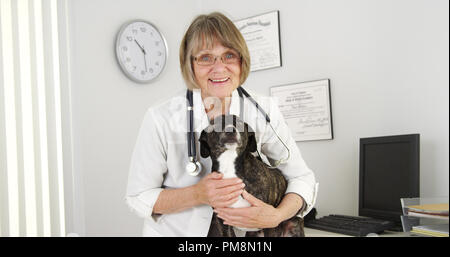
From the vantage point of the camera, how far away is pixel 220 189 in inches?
26.3

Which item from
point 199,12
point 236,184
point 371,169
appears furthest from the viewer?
point 371,169

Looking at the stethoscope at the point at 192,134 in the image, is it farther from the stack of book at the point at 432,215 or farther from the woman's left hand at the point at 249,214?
the stack of book at the point at 432,215

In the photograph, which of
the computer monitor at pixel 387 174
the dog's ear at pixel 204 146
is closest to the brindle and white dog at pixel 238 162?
the dog's ear at pixel 204 146

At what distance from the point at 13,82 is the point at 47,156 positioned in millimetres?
168

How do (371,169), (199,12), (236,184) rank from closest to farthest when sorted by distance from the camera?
(236,184) < (199,12) < (371,169)

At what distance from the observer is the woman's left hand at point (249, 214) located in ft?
2.22

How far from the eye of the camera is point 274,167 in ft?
2.40

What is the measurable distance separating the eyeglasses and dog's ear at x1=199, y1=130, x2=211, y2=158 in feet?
0.48

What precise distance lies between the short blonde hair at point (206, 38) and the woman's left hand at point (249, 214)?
264mm

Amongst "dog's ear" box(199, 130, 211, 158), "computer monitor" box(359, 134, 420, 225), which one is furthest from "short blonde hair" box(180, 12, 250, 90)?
"computer monitor" box(359, 134, 420, 225)

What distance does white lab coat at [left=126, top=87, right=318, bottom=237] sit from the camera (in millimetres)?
696

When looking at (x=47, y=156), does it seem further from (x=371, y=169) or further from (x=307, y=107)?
(x=371, y=169)

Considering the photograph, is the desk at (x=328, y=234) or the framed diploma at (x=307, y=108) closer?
the desk at (x=328, y=234)
